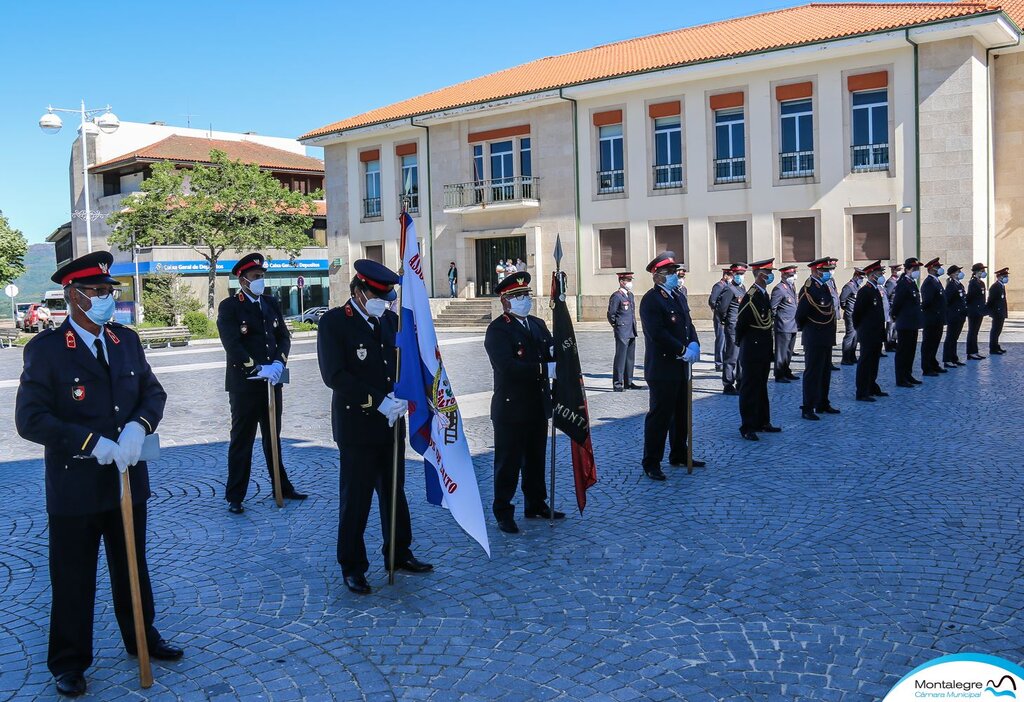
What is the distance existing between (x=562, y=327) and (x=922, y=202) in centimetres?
2468

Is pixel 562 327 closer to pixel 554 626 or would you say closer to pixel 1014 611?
pixel 554 626

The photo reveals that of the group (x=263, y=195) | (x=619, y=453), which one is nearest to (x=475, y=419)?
(x=619, y=453)

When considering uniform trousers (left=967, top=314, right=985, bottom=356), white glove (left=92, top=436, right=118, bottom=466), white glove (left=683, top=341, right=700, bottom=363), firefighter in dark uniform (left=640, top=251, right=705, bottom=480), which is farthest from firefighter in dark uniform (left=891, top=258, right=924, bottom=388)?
white glove (left=92, top=436, right=118, bottom=466)

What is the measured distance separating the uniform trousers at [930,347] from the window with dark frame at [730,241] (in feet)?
52.5

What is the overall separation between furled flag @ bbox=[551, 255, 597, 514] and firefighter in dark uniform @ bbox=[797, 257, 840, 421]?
5.18 metres

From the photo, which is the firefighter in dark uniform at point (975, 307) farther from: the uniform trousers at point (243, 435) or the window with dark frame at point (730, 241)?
the uniform trousers at point (243, 435)

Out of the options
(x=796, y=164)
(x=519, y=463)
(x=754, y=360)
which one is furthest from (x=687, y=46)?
(x=519, y=463)

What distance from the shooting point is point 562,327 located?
7176 millimetres

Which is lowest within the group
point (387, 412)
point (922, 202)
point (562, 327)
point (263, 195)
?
point (387, 412)

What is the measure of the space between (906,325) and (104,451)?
12.7m

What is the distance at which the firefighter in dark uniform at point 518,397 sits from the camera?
693 centimetres

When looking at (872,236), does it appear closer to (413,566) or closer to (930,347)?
(930,347)

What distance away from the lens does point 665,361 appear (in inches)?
340

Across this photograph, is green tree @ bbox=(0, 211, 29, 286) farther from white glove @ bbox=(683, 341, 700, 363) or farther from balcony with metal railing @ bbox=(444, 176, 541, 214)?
white glove @ bbox=(683, 341, 700, 363)
